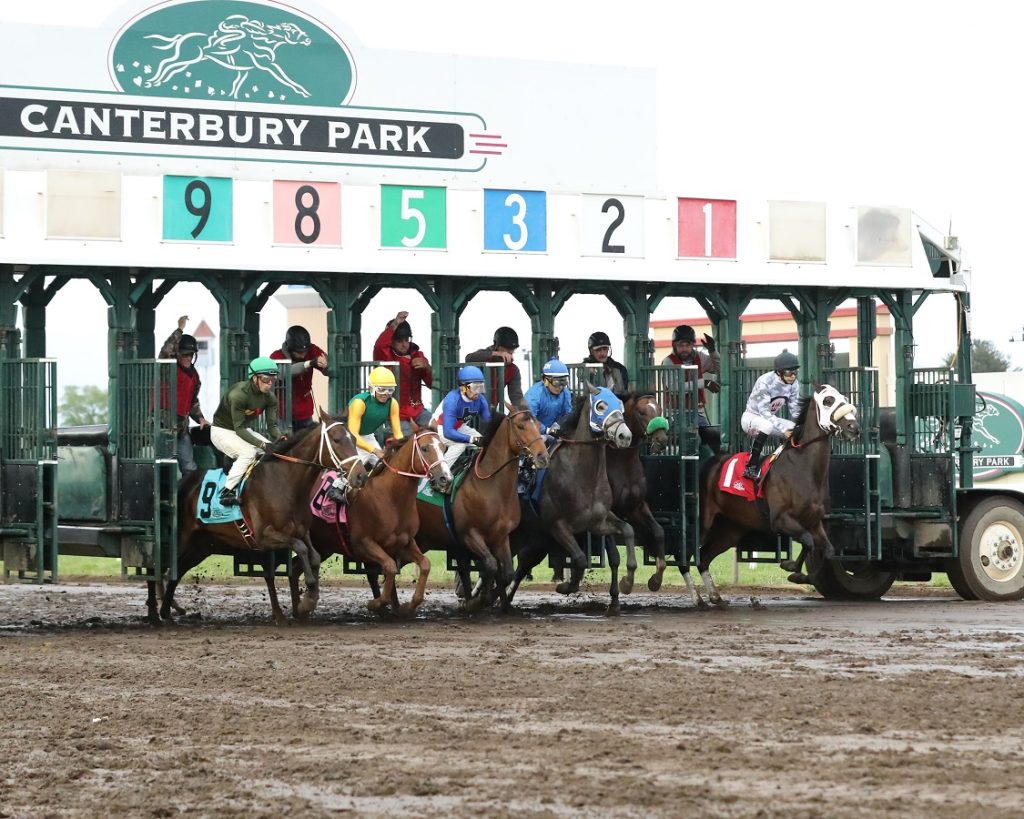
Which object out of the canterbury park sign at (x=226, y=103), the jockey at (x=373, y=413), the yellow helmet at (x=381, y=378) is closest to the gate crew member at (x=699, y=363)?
the canterbury park sign at (x=226, y=103)

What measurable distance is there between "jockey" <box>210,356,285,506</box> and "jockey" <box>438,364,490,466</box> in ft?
4.26

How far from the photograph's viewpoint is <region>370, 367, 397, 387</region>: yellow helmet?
14.5 meters

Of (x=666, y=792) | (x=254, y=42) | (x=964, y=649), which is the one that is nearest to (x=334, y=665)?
(x=964, y=649)

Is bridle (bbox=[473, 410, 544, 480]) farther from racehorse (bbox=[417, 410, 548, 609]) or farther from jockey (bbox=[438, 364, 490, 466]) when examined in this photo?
jockey (bbox=[438, 364, 490, 466])

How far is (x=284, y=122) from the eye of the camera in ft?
51.4

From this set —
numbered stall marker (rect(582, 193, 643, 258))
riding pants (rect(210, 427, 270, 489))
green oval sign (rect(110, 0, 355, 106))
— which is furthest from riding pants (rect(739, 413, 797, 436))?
green oval sign (rect(110, 0, 355, 106))

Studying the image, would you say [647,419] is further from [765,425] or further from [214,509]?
[214,509]

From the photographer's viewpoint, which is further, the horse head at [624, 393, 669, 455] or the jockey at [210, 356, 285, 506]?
the horse head at [624, 393, 669, 455]

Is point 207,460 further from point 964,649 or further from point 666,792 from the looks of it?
point 666,792

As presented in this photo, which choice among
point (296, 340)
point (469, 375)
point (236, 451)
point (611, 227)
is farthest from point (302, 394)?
point (611, 227)

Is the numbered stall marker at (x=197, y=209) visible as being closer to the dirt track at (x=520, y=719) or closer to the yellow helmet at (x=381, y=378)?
the yellow helmet at (x=381, y=378)

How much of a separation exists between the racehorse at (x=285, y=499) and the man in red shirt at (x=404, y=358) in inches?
56.9

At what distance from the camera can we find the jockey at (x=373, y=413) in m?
14.5

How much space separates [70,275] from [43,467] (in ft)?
6.15
